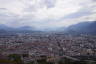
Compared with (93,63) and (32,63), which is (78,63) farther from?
(32,63)

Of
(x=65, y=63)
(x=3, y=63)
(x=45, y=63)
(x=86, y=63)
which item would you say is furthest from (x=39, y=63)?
(x=3, y=63)

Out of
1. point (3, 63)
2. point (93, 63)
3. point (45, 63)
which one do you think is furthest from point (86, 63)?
point (3, 63)

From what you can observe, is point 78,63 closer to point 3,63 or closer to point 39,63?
point 39,63

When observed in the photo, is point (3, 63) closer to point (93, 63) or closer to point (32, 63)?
point (32, 63)

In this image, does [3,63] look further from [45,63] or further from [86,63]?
[86,63]

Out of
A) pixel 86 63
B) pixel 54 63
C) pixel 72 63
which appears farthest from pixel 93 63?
pixel 54 63

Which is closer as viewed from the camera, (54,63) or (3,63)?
(3,63)

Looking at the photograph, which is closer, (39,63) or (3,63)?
(3,63)
